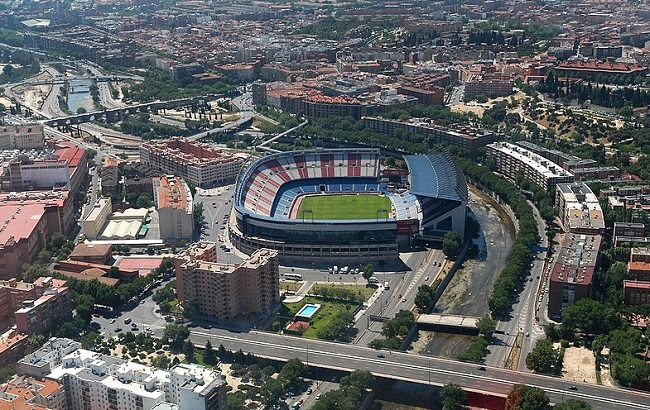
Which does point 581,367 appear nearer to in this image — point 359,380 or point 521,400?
point 521,400

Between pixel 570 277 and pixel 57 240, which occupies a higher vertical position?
pixel 570 277

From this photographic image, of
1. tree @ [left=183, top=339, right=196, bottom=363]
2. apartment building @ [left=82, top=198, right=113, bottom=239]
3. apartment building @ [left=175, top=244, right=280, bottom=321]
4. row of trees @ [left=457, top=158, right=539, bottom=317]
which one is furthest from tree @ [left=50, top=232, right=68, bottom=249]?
row of trees @ [left=457, top=158, right=539, bottom=317]

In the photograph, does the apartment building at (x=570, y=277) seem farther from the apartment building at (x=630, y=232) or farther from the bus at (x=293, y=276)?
the bus at (x=293, y=276)

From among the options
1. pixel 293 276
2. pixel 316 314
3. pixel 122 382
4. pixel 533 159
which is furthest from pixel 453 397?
pixel 533 159

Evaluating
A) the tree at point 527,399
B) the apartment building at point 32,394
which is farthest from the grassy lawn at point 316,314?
the apartment building at point 32,394

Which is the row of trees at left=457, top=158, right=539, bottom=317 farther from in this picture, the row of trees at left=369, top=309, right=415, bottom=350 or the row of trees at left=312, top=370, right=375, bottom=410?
the row of trees at left=312, top=370, right=375, bottom=410

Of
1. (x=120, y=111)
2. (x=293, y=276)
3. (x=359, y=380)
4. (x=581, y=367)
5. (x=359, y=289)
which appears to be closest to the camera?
(x=359, y=380)
